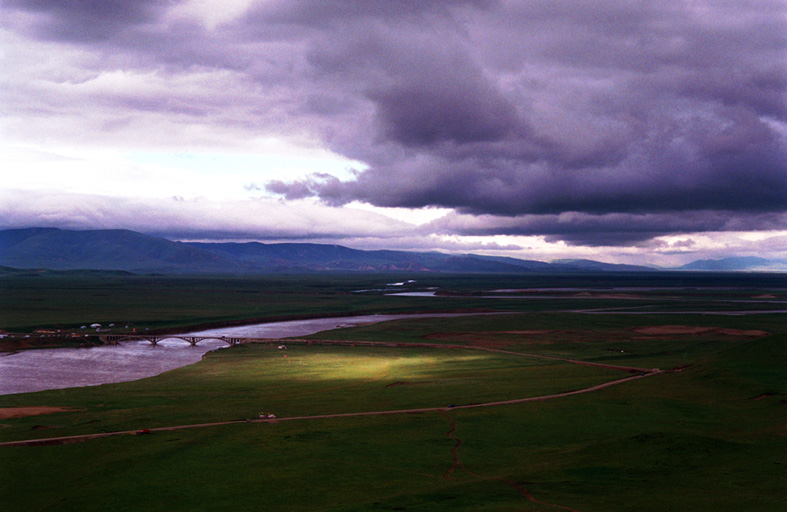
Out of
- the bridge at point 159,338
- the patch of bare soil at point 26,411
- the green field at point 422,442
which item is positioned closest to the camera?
the green field at point 422,442

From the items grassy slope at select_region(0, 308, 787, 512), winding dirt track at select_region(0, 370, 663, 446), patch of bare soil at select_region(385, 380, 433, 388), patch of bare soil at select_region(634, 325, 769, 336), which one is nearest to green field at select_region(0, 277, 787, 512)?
grassy slope at select_region(0, 308, 787, 512)

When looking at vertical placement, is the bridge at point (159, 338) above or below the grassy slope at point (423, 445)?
below

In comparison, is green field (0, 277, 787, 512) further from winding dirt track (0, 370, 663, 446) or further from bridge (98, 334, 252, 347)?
bridge (98, 334, 252, 347)

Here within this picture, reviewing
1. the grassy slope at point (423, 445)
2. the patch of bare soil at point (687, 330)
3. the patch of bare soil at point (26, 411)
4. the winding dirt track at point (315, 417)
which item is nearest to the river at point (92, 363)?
the grassy slope at point (423, 445)

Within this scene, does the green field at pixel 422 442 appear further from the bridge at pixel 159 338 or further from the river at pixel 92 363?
the bridge at pixel 159 338

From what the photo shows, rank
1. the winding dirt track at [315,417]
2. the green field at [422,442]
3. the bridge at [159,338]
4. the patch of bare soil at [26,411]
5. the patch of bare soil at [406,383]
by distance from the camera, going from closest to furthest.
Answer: the green field at [422,442] → the winding dirt track at [315,417] → the patch of bare soil at [26,411] → the patch of bare soil at [406,383] → the bridge at [159,338]

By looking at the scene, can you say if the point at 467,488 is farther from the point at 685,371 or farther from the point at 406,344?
the point at 406,344
